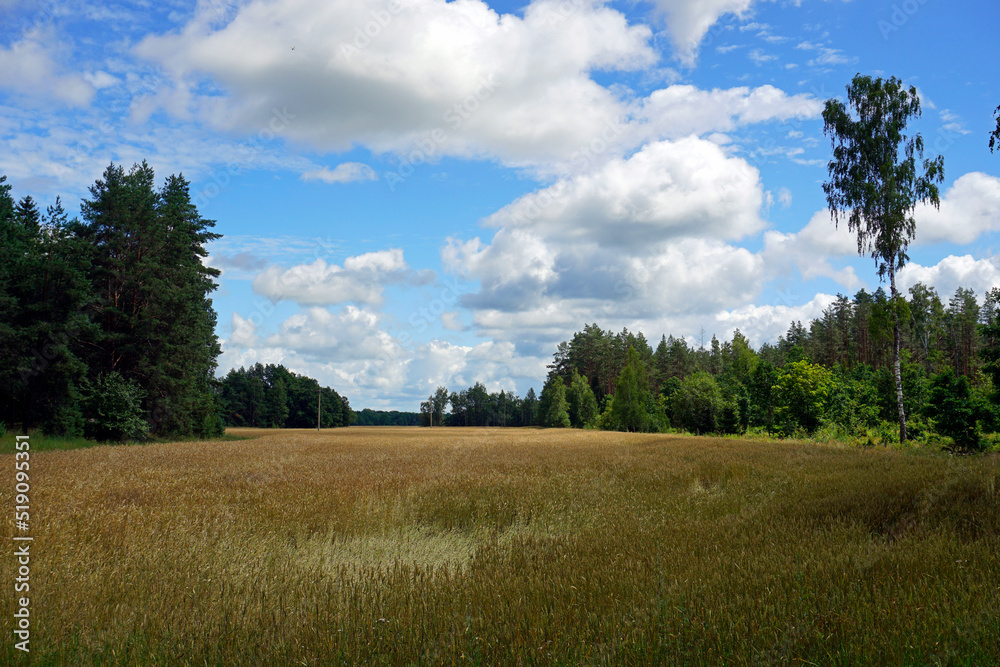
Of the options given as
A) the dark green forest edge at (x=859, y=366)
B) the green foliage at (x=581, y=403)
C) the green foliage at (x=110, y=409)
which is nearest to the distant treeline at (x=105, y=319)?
the green foliage at (x=110, y=409)

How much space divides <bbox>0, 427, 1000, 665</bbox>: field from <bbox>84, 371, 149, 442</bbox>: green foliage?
67.5 feet

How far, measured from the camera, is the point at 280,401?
103875mm

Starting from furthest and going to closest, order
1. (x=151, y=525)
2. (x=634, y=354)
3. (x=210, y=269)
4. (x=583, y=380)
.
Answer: (x=583, y=380), (x=634, y=354), (x=210, y=269), (x=151, y=525)

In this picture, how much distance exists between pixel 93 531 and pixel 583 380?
2962 inches

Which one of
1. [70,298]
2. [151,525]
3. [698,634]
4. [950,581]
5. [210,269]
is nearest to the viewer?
[698,634]

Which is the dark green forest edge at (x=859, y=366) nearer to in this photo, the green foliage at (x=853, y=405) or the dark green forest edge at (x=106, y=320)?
the green foliage at (x=853, y=405)

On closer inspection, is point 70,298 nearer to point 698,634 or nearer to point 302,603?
point 302,603

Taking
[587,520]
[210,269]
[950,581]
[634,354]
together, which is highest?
[210,269]

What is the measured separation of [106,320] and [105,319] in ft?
0.26

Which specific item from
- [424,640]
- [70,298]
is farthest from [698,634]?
[70,298]

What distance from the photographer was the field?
10.6 ft

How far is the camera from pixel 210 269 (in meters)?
41.6

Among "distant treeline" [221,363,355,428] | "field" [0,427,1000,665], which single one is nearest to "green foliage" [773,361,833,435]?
"field" [0,427,1000,665]

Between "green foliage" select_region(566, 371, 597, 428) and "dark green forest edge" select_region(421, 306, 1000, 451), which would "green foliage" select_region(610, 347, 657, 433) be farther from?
"green foliage" select_region(566, 371, 597, 428)
